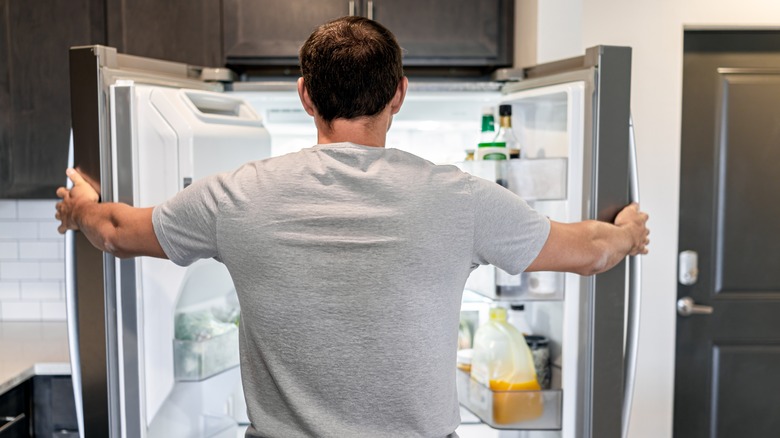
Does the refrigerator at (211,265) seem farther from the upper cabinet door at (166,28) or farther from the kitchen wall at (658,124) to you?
the kitchen wall at (658,124)

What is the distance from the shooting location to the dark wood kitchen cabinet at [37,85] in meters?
2.25

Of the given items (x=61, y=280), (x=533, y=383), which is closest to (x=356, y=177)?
(x=533, y=383)

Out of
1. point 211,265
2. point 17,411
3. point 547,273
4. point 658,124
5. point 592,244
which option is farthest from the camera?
point 658,124

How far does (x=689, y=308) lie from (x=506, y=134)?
109 centimetres

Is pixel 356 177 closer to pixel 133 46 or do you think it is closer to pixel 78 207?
pixel 78 207

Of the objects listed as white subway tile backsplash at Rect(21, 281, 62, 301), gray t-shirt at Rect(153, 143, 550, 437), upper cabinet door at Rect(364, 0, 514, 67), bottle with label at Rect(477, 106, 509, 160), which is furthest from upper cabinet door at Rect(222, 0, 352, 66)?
gray t-shirt at Rect(153, 143, 550, 437)

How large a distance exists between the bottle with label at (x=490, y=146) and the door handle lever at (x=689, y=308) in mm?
1083

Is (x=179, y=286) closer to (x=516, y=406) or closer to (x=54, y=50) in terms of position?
(x=516, y=406)

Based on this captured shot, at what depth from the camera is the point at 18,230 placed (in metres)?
2.65

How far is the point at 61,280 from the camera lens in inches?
104

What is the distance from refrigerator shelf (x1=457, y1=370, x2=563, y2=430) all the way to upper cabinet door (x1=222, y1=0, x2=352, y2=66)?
1.12 m

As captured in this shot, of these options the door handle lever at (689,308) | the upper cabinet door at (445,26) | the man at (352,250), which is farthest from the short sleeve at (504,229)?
the door handle lever at (689,308)

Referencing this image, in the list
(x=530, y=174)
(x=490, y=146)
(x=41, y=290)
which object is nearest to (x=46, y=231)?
(x=41, y=290)

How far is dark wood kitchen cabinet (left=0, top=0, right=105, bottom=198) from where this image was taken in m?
2.25
